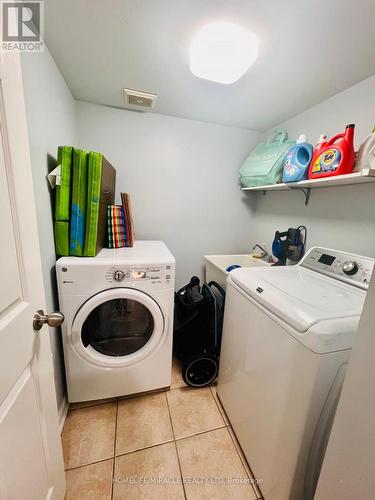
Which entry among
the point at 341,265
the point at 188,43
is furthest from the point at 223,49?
the point at 341,265

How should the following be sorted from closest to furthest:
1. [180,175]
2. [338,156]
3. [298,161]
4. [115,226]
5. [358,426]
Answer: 1. [358,426]
2. [338,156]
3. [298,161]
4. [115,226]
5. [180,175]

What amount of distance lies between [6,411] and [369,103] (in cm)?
214

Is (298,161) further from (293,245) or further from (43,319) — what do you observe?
(43,319)

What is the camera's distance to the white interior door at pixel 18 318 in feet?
1.68

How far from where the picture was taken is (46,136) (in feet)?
3.68

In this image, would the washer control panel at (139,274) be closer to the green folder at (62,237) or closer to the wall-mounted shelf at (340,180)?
the green folder at (62,237)

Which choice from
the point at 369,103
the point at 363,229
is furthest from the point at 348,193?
the point at 369,103

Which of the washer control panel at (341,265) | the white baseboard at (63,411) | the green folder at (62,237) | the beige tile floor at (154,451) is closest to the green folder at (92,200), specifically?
the green folder at (62,237)

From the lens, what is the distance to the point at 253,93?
145 centimetres

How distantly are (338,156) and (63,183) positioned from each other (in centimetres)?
158

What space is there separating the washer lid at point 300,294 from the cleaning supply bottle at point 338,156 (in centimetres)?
62

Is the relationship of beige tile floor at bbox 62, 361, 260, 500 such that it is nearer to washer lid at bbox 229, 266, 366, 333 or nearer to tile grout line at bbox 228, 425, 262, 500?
tile grout line at bbox 228, 425, 262, 500

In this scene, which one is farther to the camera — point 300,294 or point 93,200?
point 93,200

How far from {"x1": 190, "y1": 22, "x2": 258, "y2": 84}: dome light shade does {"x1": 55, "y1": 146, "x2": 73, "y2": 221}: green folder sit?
2.81 ft
